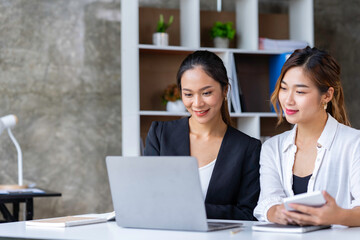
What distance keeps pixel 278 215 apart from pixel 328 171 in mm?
340

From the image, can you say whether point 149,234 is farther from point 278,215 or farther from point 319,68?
point 319,68

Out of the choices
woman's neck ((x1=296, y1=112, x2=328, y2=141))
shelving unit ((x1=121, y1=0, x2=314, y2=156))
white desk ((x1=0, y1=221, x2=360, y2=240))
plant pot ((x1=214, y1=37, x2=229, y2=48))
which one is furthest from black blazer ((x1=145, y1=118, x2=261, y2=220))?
plant pot ((x1=214, y1=37, x2=229, y2=48))

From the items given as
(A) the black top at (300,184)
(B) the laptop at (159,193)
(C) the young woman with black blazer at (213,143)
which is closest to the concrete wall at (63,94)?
(C) the young woman with black blazer at (213,143)

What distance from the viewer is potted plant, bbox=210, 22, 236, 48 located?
4.13 metres

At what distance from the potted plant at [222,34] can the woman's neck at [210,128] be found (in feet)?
5.78

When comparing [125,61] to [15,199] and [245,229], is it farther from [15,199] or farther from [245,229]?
[245,229]

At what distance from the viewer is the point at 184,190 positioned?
158 cm

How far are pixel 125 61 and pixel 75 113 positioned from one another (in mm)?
1031

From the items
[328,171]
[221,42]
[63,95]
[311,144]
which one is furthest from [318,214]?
[63,95]

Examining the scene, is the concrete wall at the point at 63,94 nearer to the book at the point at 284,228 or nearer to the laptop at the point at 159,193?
the laptop at the point at 159,193

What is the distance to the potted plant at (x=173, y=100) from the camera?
156 inches

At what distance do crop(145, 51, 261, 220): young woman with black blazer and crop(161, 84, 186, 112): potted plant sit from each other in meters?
1.44

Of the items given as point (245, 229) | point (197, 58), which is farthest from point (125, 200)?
point (197, 58)

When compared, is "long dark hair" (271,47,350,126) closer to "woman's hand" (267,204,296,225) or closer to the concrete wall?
"woman's hand" (267,204,296,225)
